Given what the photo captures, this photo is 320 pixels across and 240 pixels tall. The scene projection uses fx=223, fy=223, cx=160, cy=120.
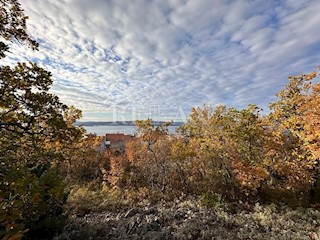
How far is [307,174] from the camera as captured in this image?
32.9 feet

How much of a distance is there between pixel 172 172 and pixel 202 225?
23.2 feet

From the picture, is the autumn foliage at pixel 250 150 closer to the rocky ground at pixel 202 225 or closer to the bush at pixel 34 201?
the rocky ground at pixel 202 225

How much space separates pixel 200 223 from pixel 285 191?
18.8ft

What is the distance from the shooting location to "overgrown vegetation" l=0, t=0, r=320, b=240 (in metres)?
4.60

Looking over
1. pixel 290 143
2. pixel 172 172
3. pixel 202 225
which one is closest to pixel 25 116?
pixel 202 225

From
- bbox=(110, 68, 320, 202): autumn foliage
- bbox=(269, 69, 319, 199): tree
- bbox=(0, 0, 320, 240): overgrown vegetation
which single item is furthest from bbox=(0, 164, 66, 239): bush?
bbox=(269, 69, 319, 199): tree

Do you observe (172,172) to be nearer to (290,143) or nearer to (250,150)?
(250,150)

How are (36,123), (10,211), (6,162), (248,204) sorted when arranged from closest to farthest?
(10,211) → (6,162) → (36,123) → (248,204)

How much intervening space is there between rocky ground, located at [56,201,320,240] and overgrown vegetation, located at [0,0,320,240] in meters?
0.04

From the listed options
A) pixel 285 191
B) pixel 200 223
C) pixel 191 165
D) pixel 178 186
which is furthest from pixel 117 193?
pixel 285 191

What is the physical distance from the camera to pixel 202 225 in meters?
8.06

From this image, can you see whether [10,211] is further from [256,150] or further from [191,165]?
[191,165]

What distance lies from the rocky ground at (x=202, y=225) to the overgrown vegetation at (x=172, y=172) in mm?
42

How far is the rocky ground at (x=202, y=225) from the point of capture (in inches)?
277
